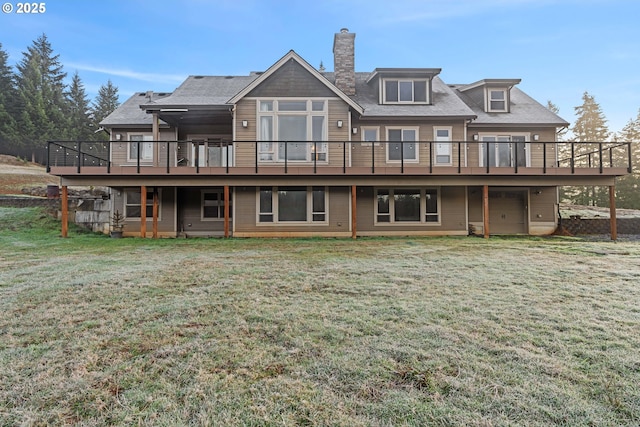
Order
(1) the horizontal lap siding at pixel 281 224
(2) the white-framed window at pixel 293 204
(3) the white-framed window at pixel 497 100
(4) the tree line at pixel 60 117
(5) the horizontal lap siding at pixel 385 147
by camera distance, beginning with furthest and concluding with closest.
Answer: (4) the tree line at pixel 60 117, (3) the white-framed window at pixel 497 100, (5) the horizontal lap siding at pixel 385 147, (2) the white-framed window at pixel 293 204, (1) the horizontal lap siding at pixel 281 224

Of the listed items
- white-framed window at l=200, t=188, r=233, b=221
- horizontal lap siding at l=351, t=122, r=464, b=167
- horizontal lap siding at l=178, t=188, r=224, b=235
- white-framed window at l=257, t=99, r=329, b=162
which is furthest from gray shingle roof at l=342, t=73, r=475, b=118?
horizontal lap siding at l=178, t=188, r=224, b=235

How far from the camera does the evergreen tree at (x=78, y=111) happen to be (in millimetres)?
36875

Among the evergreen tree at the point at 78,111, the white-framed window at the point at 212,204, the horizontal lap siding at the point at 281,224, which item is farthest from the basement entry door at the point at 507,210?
the evergreen tree at the point at 78,111

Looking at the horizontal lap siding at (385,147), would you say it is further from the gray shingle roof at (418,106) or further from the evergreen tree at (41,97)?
the evergreen tree at (41,97)

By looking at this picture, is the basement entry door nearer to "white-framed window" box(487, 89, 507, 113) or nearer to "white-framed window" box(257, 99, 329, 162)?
"white-framed window" box(487, 89, 507, 113)

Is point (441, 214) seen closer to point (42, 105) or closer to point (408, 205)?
point (408, 205)

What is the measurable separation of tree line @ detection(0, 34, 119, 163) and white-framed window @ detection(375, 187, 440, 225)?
28.0 m

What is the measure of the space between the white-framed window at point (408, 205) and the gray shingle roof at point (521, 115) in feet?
11.9

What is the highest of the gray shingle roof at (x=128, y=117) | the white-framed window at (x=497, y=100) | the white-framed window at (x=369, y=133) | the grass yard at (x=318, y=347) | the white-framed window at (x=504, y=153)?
the white-framed window at (x=497, y=100)

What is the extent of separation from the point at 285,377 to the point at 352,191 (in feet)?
31.1

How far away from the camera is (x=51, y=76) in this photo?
43.1 m

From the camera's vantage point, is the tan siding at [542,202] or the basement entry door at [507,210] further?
the basement entry door at [507,210]

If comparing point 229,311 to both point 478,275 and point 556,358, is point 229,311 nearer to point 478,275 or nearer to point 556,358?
point 556,358

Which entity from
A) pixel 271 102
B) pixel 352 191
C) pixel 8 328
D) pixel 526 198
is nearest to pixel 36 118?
pixel 271 102
